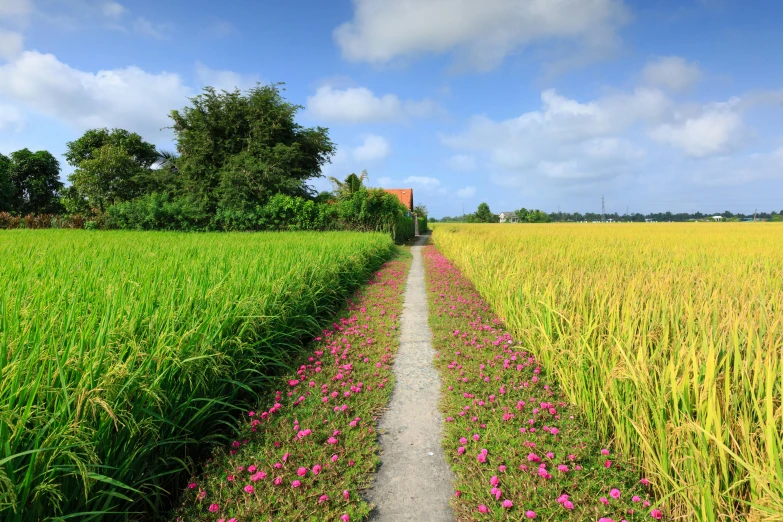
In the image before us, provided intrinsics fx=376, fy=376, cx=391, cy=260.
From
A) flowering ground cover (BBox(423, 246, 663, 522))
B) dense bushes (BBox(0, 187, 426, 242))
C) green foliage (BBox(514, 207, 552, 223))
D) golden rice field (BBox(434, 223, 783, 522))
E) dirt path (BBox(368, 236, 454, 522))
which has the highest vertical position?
green foliage (BBox(514, 207, 552, 223))

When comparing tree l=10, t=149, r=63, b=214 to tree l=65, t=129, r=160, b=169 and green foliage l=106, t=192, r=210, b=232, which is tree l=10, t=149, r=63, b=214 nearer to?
tree l=65, t=129, r=160, b=169

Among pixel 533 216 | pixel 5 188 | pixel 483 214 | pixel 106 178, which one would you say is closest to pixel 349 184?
pixel 106 178

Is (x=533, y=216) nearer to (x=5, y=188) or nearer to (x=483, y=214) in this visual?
(x=483, y=214)

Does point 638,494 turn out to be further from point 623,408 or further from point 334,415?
point 334,415

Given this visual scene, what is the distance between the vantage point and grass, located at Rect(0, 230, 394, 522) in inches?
67.6

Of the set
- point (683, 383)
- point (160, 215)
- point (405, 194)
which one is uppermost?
point (405, 194)

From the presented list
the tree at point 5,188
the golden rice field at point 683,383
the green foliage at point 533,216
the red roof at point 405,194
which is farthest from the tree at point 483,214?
the golden rice field at point 683,383

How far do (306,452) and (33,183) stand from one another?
51.3m

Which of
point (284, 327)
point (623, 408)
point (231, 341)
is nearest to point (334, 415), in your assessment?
point (231, 341)

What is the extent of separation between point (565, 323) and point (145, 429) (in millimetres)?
3588

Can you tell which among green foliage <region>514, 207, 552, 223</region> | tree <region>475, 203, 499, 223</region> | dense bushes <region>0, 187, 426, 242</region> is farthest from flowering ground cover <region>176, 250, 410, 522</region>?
green foliage <region>514, 207, 552, 223</region>

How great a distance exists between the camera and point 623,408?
8.29 feet

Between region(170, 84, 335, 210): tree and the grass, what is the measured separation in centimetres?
1786

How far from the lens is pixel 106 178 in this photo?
31047 millimetres
